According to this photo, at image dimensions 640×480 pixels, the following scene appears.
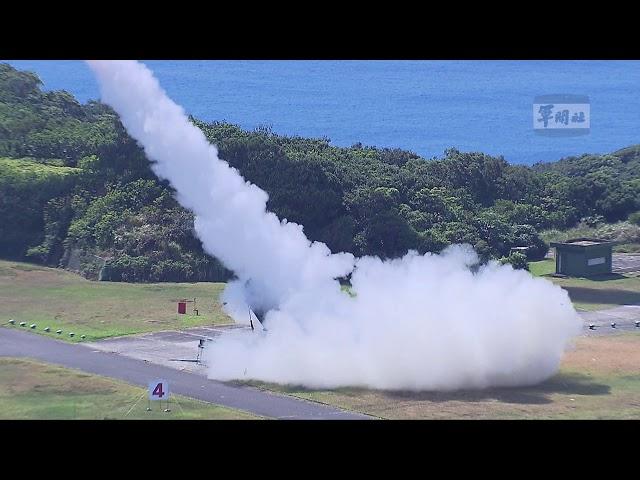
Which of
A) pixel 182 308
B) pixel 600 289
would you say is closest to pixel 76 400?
pixel 182 308

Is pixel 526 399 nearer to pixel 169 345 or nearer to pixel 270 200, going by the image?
pixel 169 345

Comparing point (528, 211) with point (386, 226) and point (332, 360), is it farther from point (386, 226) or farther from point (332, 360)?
point (332, 360)

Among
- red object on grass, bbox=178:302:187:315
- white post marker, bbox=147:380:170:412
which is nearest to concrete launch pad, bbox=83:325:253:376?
red object on grass, bbox=178:302:187:315

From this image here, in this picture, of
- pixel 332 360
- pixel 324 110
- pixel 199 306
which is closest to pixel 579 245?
pixel 199 306

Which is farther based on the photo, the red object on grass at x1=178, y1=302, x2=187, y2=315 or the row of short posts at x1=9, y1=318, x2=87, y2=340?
the red object on grass at x1=178, y1=302, x2=187, y2=315

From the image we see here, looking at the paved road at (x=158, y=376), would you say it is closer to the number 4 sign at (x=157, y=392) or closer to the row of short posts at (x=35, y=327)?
the row of short posts at (x=35, y=327)

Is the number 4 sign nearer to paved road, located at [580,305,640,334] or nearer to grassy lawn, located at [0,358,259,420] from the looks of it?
grassy lawn, located at [0,358,259,420]
